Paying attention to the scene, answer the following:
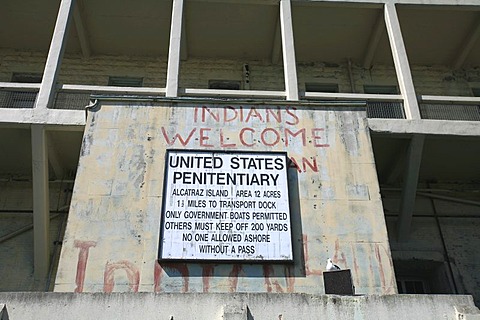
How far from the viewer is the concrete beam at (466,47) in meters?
13.7

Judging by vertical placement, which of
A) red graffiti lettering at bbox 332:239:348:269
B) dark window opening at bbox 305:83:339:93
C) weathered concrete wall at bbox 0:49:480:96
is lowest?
red graffiti lettering at bbox 332:239:348:269

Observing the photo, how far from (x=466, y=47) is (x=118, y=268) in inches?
473

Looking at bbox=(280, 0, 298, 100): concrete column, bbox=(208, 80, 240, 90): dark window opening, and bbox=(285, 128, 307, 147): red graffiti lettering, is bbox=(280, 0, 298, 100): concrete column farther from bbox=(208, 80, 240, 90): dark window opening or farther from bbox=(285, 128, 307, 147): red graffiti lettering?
bbox=(208, 80, 240, 90): dark window opening

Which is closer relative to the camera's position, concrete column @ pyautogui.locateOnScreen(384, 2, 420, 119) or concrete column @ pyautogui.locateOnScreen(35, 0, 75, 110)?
concrete column @ pyautogui.locateOnScreen(35, 0, 75, 110)

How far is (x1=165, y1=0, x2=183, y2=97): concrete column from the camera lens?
1055 cm

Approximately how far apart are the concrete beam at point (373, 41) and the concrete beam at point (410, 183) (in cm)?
436

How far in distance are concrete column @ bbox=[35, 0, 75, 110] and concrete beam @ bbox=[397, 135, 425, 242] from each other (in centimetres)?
812

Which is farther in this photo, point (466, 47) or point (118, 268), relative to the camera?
point (466, 47)

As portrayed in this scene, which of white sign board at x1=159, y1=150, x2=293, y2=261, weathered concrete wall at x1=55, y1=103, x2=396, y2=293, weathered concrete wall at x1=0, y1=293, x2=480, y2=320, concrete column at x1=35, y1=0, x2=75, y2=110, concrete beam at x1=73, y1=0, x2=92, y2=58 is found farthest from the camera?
concrete beam at x1=73, y1=0, x2=92, y2=58

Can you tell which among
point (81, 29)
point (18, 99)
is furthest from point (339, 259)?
point (81, 29)

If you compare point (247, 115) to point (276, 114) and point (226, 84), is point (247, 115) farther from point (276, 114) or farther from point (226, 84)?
point (226, 84)

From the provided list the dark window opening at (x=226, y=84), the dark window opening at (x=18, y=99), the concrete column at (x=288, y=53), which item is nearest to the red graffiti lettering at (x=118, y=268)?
the concrete column at (x=288, y=53)

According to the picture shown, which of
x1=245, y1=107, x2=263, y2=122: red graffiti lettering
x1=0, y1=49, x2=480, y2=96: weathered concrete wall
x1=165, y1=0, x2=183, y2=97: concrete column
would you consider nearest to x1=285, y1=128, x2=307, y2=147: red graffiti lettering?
x1=245, y1=107, x2=263, y2=122: red graffiti lettering

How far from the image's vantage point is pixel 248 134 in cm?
957
